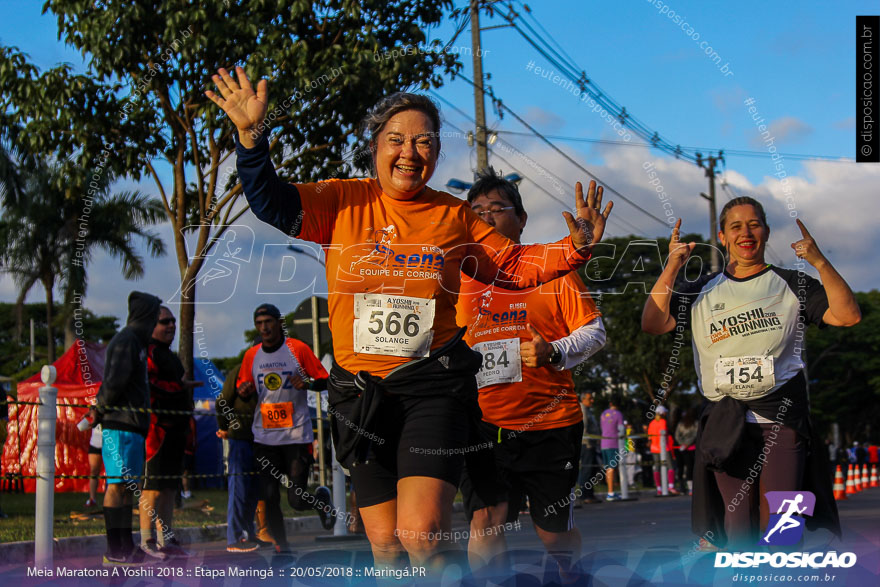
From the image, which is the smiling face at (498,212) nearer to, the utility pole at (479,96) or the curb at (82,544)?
the curb at (82,544)

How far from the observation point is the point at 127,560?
7.13m

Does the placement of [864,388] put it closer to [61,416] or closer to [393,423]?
[61,416]

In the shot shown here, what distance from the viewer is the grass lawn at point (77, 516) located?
909cm

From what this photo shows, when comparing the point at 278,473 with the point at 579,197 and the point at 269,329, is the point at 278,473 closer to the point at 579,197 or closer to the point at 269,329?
the point at 269,329

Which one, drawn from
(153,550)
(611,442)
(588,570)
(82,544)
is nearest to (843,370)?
(611,442)

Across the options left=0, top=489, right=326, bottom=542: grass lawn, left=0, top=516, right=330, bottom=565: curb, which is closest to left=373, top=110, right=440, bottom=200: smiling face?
left=0, top=516, right=330, bottom=565: curb

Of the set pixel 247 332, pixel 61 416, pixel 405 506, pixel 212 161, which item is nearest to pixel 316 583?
pixel 405 506

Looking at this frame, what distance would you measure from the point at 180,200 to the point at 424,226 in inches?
377

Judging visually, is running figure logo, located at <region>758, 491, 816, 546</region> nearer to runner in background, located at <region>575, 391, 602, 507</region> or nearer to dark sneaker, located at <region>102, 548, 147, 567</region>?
dark sneaker, located at <region>102, 548, 147, 567</region>

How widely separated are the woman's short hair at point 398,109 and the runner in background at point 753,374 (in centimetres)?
142

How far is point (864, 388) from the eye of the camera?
61156 mm

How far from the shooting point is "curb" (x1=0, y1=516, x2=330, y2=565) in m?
7.57

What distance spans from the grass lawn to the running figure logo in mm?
6142

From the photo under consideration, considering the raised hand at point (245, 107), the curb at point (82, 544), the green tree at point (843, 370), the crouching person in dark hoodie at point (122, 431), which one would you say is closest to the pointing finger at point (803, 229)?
the raised hand at point (245, 107)
